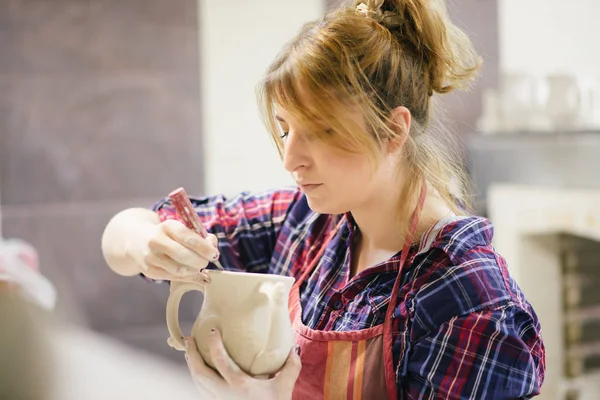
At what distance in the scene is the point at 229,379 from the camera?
3.18 ft

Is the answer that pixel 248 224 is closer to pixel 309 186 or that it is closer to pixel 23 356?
pixel 309 186

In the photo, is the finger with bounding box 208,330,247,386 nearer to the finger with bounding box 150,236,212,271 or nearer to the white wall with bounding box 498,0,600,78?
the finger with bounding box 150,236,212,271

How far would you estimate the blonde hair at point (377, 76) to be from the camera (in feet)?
3.45

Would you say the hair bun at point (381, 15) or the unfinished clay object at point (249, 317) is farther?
the hair bun at point (381, 15)

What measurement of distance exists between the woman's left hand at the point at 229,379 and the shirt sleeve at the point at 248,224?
0.37 meters

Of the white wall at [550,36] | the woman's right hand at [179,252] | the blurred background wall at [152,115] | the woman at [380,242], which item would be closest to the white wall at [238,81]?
the blurred background wall at [152,115]

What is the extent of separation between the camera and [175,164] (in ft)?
10.6

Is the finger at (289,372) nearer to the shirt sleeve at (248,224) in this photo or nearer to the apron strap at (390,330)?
the apron strap at (390,330)

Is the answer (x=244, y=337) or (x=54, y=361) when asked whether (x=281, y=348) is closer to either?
(x=244, y=337)

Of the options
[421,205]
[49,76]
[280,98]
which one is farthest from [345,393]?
[49,76]

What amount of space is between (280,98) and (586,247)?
2.31 metres

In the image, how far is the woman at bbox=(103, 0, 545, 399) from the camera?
3.28ft

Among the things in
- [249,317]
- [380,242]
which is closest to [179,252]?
[249,317]

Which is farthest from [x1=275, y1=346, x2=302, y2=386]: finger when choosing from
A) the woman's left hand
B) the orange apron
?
the orange apron
